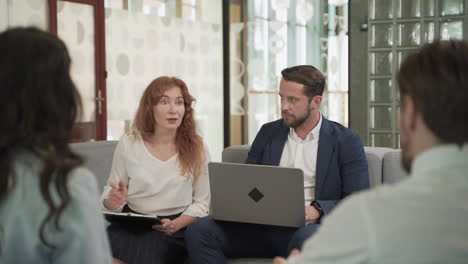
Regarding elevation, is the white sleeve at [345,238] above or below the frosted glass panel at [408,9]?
below

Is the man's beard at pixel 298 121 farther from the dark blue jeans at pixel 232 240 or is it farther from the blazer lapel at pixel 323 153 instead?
the dark blue jeans at pixel 232 240

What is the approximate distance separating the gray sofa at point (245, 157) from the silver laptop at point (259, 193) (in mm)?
302

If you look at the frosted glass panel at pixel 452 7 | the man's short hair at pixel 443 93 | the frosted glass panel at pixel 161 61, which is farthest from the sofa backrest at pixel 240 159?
the frosted glass panel at pixel 161 61

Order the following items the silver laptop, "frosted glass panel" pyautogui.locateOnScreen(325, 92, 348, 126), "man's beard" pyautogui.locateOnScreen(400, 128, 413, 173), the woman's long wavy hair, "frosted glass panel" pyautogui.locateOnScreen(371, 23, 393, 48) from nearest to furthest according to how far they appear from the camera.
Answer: "man's beard" pyautogui.locateOnScreen(400, 128, 413, 173), the silver laptop, the woman's long wavy hair, "frosted glass panel" pyautogui.locateOnScreen(371, 23, 393, 48), "frosted glass panel" pyautogui.locateOnScreen(325, 92, 348, 126)

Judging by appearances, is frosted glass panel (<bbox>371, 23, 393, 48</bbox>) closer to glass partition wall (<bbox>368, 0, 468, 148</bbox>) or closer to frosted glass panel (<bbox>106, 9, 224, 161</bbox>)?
glass partition wall (<bbox>368, 0, 468, 148</bbox>)

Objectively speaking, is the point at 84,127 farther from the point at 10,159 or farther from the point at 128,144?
the point at 10,159

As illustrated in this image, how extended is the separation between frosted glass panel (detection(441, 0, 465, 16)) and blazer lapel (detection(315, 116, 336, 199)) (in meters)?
1.97

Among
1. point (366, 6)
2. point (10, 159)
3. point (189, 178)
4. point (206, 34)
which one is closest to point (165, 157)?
point (189, 178)

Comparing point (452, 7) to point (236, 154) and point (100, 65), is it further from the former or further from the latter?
point (100, 65)

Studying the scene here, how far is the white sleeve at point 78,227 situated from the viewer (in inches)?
45.7

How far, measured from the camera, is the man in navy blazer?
2740 millimetres

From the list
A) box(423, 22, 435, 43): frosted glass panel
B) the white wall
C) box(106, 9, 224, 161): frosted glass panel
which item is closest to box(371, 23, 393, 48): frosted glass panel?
box(423, 22, 435, 43): frosted glass panel

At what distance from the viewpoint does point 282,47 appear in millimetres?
6305

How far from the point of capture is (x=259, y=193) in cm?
252
